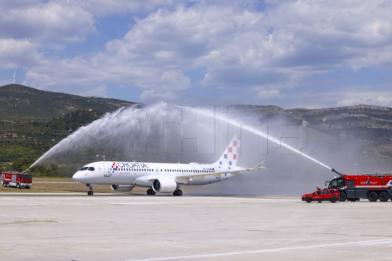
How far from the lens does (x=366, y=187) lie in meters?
57.5

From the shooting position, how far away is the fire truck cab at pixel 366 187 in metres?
57.3

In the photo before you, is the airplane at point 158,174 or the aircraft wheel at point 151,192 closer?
the airplane at point 158,174

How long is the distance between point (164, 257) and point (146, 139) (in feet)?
225

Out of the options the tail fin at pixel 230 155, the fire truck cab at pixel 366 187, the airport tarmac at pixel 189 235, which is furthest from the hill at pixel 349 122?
the airport tarmac at pixel 189 235

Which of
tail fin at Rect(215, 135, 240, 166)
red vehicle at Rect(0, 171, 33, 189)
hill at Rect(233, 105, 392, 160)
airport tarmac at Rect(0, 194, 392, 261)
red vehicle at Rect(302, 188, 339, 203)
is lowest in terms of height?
airport tarmac at Rect(0, 194, 392, 261)

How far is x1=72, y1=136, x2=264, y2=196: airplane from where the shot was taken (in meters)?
64.4

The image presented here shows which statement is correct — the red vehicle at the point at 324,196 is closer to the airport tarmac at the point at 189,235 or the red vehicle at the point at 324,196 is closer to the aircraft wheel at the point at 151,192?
the airport tarmac at the point at 189,235

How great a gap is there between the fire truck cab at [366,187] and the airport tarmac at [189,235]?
20300 millimetres

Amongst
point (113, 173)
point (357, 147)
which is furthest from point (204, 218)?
point (357, 147)

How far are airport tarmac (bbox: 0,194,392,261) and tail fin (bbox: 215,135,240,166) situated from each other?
40.9 meters

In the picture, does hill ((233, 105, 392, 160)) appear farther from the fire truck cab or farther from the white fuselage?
the fire truck cab

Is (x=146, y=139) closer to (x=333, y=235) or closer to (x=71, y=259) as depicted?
(x=333, y=235)

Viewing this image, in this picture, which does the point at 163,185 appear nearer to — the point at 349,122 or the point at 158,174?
the point at 158,174

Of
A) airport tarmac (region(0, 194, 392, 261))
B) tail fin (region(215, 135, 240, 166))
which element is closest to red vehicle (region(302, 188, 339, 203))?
airport tarmac (region(0, 194, 392, 261))
